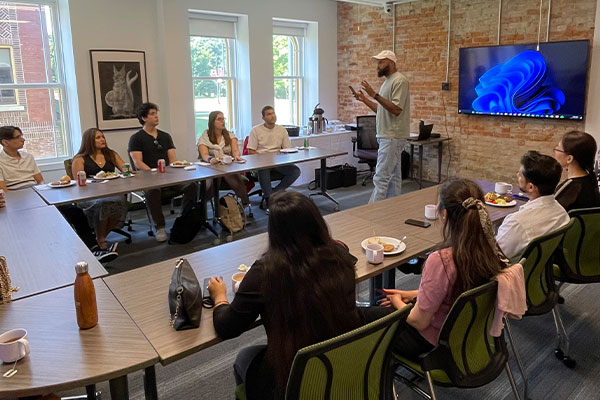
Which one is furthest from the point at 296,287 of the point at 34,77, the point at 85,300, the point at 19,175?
the point at 34,77

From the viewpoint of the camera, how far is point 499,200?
9.96 ft

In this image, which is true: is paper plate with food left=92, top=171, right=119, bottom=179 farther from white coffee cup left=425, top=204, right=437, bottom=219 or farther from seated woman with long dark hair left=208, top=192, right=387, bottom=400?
seated woman with long dark hair left=208, top=192, right=387, bottom=400

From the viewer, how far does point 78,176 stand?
12.6 ft

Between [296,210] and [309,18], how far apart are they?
21.0 ft

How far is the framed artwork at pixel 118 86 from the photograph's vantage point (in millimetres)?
5383

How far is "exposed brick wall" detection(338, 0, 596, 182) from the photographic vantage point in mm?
5336

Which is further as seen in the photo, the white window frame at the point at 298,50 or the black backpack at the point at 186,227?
the white window frame at the point at 298,50

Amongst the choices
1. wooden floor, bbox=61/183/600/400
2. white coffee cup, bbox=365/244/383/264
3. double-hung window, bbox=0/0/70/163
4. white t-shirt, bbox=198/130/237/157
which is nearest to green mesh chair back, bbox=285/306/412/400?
white coffee cup, bbox=365/244/383/264

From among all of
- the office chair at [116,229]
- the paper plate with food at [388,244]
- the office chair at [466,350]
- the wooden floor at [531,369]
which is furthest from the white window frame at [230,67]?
the office chair at [466,350]

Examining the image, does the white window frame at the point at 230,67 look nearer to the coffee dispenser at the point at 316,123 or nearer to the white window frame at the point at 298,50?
the white window frame at the point at 298,50

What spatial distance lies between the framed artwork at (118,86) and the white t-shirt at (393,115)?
9.73 feet

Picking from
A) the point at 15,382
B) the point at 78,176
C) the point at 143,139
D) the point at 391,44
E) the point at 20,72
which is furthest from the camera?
the point at 391,44

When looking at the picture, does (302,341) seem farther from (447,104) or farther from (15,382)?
(447,104)

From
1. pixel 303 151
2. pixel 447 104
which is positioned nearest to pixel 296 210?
pixel 303 151
